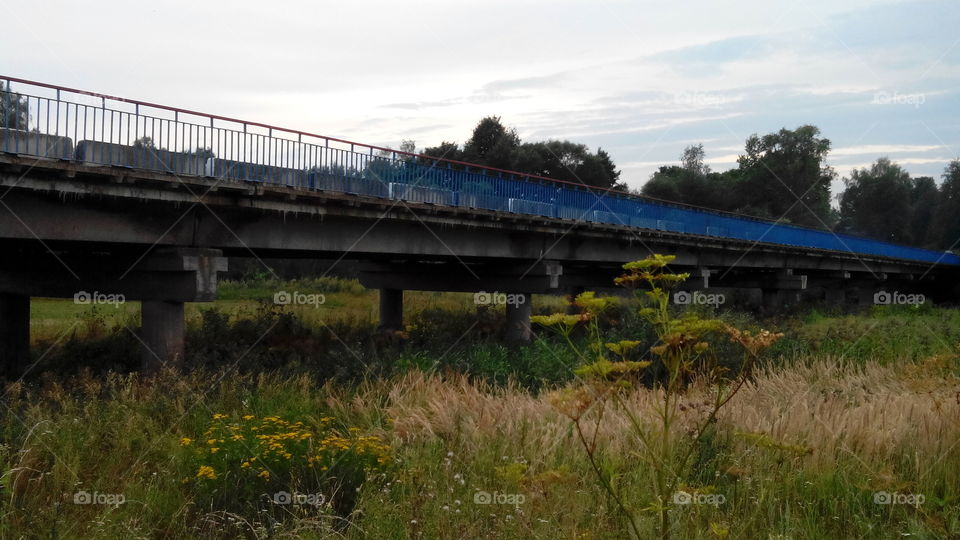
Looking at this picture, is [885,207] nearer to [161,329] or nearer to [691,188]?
[691,188]

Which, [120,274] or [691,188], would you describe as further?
[691,188]

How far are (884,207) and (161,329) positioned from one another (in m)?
98.7

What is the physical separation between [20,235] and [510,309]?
15.6 m

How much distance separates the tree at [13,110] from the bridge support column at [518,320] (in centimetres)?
1563

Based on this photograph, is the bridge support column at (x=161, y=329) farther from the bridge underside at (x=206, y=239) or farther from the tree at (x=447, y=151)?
the tree at (x=447, y=151)

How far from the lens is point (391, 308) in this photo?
2691 centimetres

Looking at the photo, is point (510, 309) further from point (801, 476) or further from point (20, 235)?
point (801, 476)

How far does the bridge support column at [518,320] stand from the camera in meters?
24.9

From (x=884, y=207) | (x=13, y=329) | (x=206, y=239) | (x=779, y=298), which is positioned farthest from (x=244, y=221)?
(x=884, y=207)

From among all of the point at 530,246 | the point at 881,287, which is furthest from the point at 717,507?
the point at 881,287

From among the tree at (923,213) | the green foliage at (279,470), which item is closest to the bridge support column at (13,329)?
the green foliage at (279,470)

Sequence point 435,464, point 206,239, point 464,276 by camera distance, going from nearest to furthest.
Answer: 1. point 435,464
2. point 206,239
3. point 464,276

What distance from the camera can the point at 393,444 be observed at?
760 centimetres

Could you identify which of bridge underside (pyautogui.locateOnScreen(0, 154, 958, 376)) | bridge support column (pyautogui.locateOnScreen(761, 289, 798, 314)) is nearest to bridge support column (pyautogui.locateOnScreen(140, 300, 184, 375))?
bridge underside (pyautogui.locateOnScreen(0, 154, 958, 376))
